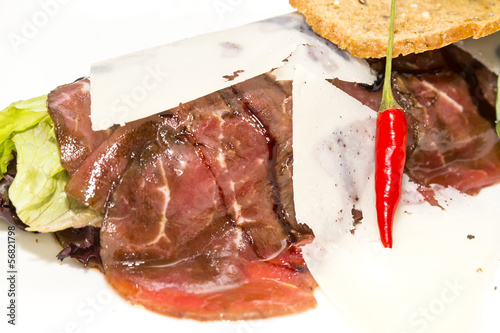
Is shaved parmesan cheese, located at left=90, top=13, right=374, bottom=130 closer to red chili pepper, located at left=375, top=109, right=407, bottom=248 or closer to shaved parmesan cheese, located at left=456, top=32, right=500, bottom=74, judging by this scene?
red chili pepper, located at left=375, top=109, right=407, bottom=248

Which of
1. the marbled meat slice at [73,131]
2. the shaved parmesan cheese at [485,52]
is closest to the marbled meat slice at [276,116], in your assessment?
the marbled meat slice at [73,131]

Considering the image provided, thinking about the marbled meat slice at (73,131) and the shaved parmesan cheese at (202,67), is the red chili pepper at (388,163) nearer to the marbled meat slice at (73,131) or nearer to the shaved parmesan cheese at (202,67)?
the shaved parmesan cheese at (202,67)

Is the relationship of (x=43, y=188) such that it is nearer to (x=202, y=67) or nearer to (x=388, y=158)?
(x=202, y=67)

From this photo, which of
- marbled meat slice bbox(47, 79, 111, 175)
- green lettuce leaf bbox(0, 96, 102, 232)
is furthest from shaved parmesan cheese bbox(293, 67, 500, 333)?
green lettuce leaf bbox(0, 96, 102, 232)

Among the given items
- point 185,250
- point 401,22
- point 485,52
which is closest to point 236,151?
point 185,250

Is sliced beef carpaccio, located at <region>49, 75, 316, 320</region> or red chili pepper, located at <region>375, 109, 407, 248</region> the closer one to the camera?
sliced beef carpaccio, located at <region>49, 75, 316, 320</region>

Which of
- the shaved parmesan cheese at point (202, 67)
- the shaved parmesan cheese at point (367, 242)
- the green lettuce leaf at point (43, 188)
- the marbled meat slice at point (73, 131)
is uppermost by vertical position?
the shaved parmesan cheese at point (202, 67)

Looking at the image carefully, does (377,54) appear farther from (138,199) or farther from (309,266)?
(138,199)
